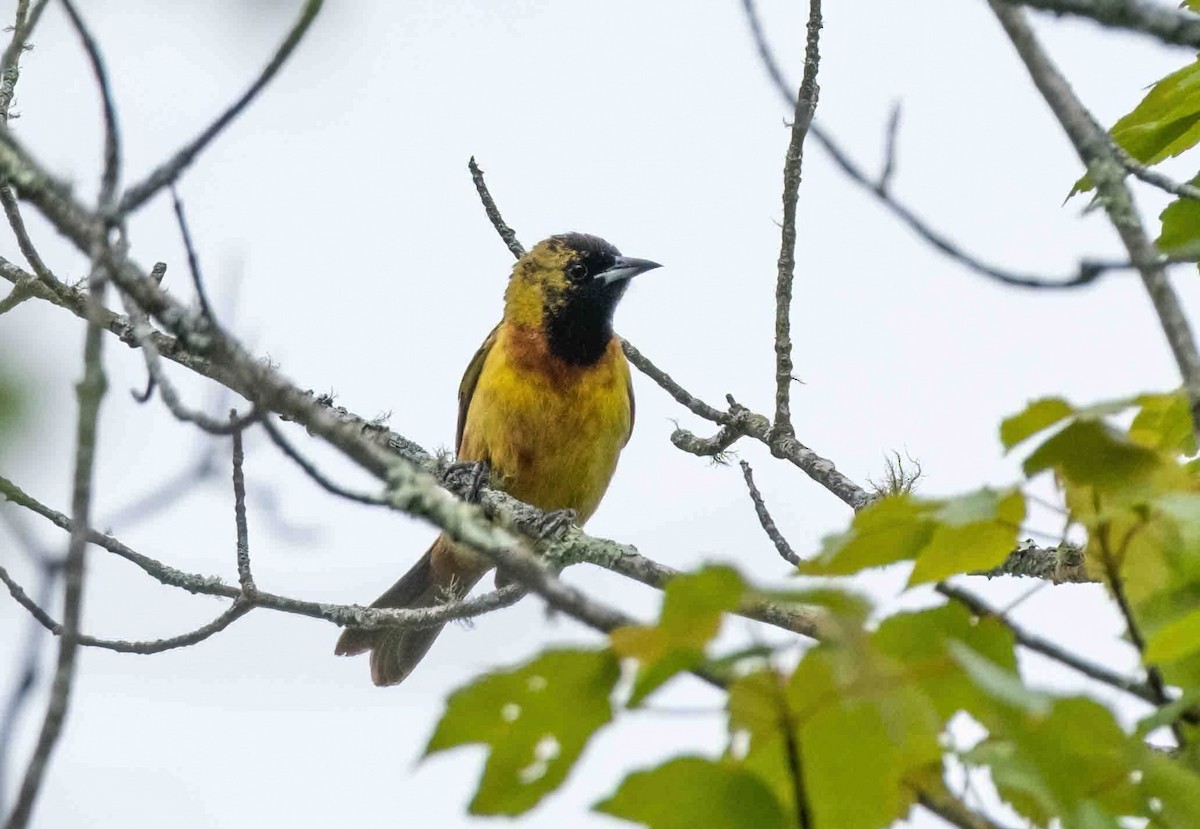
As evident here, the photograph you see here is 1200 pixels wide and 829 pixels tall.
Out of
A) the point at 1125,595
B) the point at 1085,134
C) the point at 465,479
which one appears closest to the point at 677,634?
the point at 1125,595

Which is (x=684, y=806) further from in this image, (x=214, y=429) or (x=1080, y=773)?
(x=214, y=429)

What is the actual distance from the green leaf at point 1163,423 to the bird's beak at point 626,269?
527 centimetres

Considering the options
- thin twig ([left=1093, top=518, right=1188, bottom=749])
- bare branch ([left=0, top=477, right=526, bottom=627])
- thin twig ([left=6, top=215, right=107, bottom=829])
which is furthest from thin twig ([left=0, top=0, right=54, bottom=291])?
thin twig ([left=1093, top=518, right=1188, bottom=749])

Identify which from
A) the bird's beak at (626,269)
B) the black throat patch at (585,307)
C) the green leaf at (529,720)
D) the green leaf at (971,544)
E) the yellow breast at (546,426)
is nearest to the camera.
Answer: the green leaf at (529,720)

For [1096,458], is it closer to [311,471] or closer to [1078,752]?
[1078,752]

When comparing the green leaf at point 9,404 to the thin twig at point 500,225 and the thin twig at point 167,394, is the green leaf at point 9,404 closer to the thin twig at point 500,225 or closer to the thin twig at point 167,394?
the thin twig at point 167,394

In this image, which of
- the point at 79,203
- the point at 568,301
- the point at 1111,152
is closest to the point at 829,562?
the point at 1111,152

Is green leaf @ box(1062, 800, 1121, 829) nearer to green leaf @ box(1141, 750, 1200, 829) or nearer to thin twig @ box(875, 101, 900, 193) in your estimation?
green leaf @ box(1141, 750, 1200, 829)

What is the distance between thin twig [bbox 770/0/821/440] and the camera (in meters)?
3.46

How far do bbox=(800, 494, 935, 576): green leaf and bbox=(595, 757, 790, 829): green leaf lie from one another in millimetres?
214

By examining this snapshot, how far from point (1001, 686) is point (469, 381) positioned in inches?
244

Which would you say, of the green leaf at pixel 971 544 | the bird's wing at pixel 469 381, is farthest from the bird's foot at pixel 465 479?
the green leaf at pixel 971 544

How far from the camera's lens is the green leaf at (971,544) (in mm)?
1213

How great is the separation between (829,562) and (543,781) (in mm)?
297
